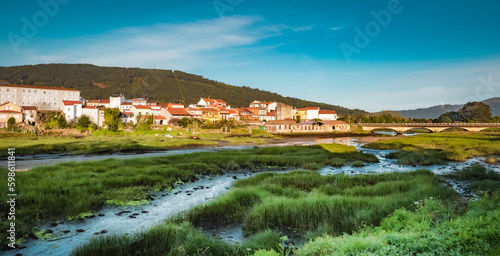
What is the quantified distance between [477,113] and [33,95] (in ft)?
665

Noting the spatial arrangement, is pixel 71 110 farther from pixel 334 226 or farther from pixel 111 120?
pixel 334 226

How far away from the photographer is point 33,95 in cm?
10938

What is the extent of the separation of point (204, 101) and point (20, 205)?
13111 centimetres

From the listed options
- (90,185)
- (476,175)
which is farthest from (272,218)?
(476,175)

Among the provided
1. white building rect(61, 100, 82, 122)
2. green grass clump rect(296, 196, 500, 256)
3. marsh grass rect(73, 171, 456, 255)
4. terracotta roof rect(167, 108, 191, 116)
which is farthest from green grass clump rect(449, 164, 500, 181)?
white building rect(61, 100, 82, 122)

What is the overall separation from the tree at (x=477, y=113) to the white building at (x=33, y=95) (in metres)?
185

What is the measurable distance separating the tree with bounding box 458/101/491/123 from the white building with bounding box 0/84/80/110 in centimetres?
18482

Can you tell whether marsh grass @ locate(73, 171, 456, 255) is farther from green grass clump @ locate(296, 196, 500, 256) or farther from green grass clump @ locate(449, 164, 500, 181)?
green grass clump @ locate(449, 164, 500, 181)

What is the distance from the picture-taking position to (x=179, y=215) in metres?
11.1

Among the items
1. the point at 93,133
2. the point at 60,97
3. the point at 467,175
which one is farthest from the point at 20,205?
the point at 60,97

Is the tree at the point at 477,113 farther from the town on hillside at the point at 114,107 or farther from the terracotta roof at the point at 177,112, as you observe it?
the terracotta roof at the point at 177,112

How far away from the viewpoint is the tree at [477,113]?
14250cm

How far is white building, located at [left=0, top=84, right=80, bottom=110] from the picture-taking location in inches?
4099

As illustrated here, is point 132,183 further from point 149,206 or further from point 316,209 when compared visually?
point 316,209
